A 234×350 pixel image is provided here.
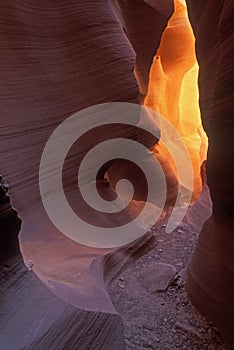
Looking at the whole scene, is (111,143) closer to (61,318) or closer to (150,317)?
(150,317)

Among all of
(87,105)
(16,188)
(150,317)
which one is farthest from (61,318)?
(87,105)

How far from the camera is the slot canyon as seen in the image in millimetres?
1531

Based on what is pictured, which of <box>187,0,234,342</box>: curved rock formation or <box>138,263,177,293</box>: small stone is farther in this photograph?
<box>138,263,177,293</box>: small stone

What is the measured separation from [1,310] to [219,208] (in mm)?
1575

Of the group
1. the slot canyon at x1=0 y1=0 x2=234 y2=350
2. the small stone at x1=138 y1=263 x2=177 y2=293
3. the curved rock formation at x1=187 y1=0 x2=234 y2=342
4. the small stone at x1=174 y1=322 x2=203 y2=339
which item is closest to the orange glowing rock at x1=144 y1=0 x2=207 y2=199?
the slot canyon at x1=0 y1=0 x2=234 y2=350

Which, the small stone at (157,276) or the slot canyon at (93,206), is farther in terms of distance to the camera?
the small stone at (157,276)

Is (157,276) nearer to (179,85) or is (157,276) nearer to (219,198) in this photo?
(219,198)

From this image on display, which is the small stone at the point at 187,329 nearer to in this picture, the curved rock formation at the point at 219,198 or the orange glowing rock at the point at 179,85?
the curved rock formation at the point at 219,198

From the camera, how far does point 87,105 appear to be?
3.68m

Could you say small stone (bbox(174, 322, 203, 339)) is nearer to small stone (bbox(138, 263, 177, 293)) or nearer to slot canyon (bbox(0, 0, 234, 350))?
slot canyon (bbox(0, 0, 234, 350))

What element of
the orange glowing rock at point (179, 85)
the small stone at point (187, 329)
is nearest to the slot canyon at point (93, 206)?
the small stone at point (187, 329)

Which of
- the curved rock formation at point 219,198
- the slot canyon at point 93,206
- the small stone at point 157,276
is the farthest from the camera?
the small stone at point 157,276

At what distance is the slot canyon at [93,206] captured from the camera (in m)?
1.53

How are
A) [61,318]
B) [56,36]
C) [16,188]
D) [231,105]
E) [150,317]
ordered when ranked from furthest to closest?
[56,36] → [16,188] → [150,317] → [231,105] → [61,318]
